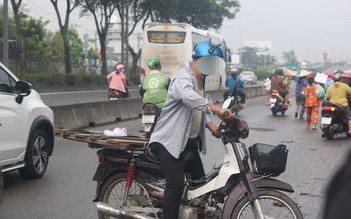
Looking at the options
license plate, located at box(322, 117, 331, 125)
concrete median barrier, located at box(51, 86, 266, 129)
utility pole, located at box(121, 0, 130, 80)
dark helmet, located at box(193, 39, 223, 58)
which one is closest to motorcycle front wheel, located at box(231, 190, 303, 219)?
dark helmet, located at box(193, 39, 223, 58)

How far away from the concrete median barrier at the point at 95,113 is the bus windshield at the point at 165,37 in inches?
314

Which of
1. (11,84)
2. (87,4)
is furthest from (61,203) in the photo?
(87,4)

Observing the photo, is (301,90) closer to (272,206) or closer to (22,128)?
(22,128)

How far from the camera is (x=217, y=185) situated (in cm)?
421

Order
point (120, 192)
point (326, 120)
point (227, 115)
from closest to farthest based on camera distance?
point (227, 115) < point (120, 192) < point (326, 120)

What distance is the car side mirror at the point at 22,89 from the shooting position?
685 centimetres

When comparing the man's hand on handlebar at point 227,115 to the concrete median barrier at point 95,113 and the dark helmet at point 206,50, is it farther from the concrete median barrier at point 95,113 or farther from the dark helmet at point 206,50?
the concrete median barrier at point 95,113

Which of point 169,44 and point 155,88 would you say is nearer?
point 155,88

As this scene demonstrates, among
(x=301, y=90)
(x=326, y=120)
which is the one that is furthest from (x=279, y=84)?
(x=326, y=120)

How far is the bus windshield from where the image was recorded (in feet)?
82.6

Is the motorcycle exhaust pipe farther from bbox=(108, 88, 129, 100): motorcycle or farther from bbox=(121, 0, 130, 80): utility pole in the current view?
bbox=(121, 0, 130, 80): utility pole

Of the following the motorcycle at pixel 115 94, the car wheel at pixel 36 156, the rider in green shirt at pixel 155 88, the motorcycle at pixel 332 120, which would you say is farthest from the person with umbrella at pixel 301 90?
the car wheel at pixel 36 156

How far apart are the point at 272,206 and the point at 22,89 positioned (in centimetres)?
409

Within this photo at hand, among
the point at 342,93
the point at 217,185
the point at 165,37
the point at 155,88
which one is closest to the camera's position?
the point at 217,185
